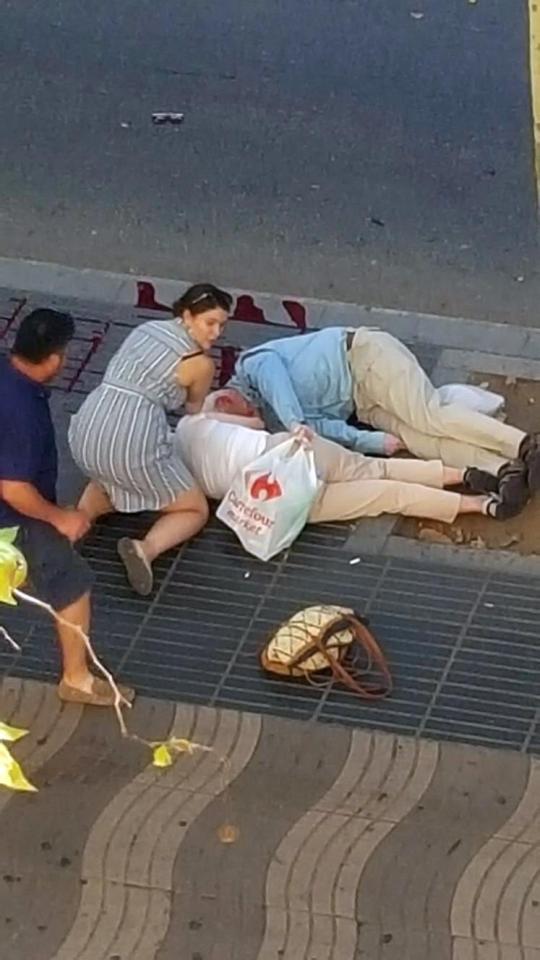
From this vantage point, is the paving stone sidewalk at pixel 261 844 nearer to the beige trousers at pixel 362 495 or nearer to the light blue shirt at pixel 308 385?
the beige trousers at pixel 362 495

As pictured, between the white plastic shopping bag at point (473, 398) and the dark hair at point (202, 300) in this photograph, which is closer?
the dark hair at point (202, 300)

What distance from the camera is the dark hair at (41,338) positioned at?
5.77 metres

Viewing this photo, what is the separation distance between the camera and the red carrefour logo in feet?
22.0

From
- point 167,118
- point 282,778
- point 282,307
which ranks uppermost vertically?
point 167,118

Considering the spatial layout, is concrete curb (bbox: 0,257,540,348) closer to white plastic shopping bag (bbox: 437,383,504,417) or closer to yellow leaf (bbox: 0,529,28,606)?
white plastic shopping bag (bbox: 437,383,504,417)

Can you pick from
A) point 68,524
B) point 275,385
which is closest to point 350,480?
point 275,385

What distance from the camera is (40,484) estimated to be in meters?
6.02

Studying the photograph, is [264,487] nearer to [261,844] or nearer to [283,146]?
[261,844]

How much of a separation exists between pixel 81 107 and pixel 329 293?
2.23m

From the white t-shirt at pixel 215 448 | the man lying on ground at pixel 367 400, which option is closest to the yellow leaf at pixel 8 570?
the white t-shirt at pixel 215 448

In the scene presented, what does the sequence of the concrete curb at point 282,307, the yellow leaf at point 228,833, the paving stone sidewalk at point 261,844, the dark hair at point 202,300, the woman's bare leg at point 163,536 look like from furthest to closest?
the concrete curb at point 282,307
the dark hair at point 202,300
the woman's bare leg at point 163,536
the yellow leaf at point 228,833
the paving stone sidewalk at point 261,844

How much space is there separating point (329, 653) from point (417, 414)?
1.37m

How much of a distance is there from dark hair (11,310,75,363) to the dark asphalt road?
2743 mm

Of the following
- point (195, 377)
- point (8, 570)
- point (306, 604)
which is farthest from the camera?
point (195, 377)
